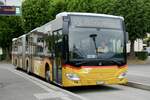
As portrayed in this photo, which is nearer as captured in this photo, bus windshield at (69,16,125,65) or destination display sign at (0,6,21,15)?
bus windshield at (69,16,125,65)

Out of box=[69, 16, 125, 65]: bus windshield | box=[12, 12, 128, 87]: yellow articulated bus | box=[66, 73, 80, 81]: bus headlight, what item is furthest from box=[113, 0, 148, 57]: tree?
box=[66, 73, 80, 81]: bus headlight

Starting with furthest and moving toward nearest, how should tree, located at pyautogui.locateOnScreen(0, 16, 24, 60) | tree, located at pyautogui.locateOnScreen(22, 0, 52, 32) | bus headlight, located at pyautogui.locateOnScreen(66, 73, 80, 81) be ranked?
tree, located at pyautogui.locateOnScreen(0, 16, 24, 60), tree, located at pyautogui.locateOnScreen(22, 0, 52, 32), bus headlight, located at pyautogui.locateOnScreen(66, 73, 80, 81)

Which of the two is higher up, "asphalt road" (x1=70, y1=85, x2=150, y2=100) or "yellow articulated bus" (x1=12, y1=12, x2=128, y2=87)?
"yellow articulated bus" (x1=12, y1=12, x2=128, y2=87)

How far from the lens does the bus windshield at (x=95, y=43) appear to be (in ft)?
48.5

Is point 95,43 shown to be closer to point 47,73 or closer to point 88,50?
point 88,50

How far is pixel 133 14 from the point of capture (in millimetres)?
40406

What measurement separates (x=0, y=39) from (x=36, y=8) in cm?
956

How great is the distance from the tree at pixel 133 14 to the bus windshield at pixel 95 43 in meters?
25.5

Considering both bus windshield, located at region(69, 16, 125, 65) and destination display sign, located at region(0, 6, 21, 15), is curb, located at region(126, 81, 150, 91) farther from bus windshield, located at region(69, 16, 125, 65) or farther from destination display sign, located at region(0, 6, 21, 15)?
destination display sign, located at region(0, 6, 21, 15)

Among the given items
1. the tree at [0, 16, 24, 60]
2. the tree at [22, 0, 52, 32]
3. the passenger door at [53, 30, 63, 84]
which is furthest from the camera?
the tree at [0, 16, 24, 60]

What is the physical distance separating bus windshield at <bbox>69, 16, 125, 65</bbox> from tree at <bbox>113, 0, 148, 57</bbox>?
25542 millimetres

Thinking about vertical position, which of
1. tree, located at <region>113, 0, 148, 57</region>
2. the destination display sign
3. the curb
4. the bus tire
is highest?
tree, located at <region>113, 0, 148, 57</region>

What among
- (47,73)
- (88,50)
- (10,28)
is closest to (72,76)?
(88,50)

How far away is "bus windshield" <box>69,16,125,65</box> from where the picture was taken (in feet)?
48.5
